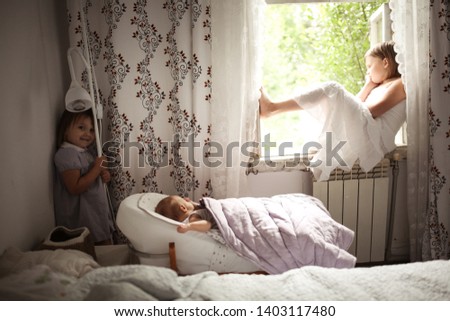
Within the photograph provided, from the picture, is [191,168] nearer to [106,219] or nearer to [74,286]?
[106,219]

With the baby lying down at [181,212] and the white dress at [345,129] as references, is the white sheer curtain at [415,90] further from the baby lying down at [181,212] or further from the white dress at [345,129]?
the baby lying down at [181,212]

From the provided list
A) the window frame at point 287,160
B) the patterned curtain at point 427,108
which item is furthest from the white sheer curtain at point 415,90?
the window frame at point 287,160

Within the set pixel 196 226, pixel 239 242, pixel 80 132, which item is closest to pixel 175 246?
pixel 196 226

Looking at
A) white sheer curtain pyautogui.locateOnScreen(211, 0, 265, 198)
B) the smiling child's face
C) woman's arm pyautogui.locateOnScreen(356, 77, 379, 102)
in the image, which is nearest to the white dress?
woman's arm pyautogui.locateOnScreen(356, 77, 379, 102)

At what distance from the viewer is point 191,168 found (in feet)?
7.53

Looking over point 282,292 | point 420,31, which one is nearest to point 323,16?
point 420,31

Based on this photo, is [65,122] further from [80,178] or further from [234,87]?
[234,87]

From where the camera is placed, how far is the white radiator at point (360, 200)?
2.36 metres

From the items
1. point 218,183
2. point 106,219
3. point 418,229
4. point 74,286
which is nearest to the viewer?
point 74,286

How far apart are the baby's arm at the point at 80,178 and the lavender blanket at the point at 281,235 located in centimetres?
62

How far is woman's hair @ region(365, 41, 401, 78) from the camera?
2.33 m

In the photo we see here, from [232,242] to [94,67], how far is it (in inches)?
50.2

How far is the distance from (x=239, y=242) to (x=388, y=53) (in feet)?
4.89

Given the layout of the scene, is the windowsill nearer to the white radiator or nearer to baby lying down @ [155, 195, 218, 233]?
the white radiator
